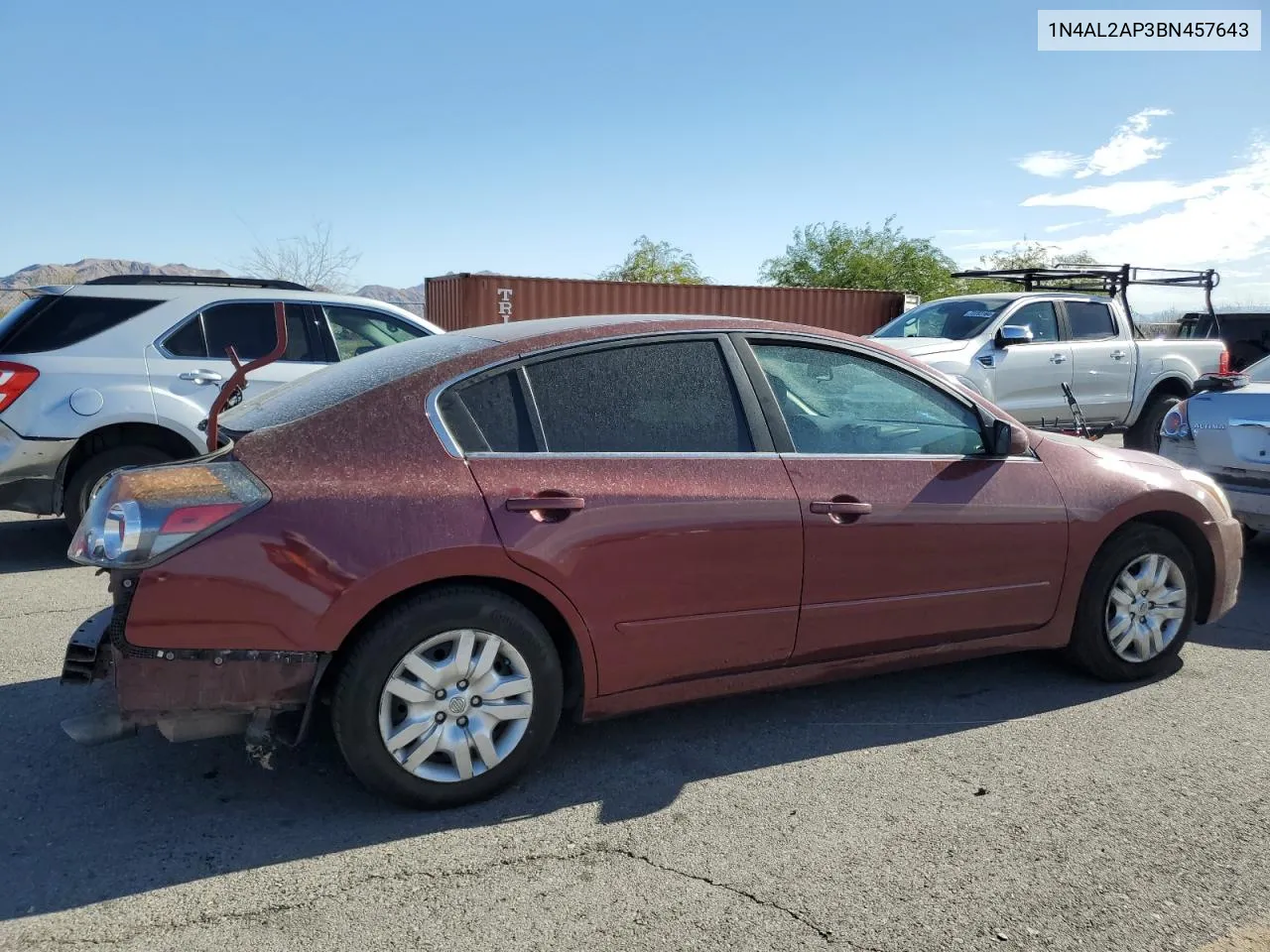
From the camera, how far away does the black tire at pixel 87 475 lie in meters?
6.27

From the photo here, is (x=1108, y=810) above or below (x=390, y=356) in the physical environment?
below

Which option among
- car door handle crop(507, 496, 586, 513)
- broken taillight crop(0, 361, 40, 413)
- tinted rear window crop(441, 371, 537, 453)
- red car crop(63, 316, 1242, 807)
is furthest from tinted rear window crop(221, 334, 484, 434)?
broken taillight crop(0, 361, 40, 413)

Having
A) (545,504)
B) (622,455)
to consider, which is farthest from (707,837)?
(622,455)

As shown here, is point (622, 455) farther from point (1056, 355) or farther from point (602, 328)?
point (1056, 355)

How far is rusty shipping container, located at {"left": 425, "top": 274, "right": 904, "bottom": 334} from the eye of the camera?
17.5m

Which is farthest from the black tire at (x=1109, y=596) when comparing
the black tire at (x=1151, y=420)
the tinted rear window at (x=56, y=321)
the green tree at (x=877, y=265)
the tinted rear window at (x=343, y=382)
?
the green tree at (x=877, y=265)

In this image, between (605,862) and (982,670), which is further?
(982,670)

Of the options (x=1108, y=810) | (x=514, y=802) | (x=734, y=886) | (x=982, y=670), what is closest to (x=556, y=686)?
(x=514, y=802)

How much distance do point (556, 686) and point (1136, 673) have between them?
2721 millimetres

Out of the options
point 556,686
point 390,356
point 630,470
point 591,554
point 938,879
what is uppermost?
point 390,356

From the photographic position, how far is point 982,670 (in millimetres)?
4719

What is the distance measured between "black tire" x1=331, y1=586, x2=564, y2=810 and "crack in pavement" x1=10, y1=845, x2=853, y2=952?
33 centimetres

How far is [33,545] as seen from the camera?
7133 millimetres

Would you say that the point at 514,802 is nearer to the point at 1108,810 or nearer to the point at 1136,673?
the point at 1108,810
